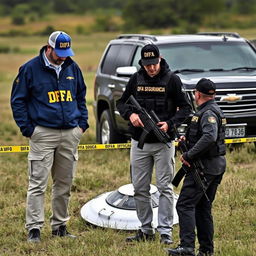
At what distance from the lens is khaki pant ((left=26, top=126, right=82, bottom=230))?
6246mm

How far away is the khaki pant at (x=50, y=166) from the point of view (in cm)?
625

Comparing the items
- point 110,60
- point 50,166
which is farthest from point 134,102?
point 110,60

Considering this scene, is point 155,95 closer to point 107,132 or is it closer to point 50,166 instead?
point 50,166

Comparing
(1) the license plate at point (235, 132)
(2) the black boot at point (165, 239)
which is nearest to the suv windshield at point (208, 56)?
(1) the license plate at point (235, 132)

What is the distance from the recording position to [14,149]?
26.8ft

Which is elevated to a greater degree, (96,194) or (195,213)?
(195,213)

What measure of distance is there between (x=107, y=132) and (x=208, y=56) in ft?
7.35

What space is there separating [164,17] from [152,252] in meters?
114

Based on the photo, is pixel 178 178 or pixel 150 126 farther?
pixel 150 126

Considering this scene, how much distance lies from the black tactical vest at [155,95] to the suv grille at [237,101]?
12.3 feet

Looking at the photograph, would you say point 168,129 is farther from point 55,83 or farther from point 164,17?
point 164,17

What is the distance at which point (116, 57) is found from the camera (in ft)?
38.6

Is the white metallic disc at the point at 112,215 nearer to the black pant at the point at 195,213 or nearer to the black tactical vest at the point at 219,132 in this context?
the black pant at the point at 195,213

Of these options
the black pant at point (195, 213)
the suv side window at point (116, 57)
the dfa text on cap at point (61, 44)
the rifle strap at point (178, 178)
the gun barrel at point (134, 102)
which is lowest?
the black pant at point (195, 213)
